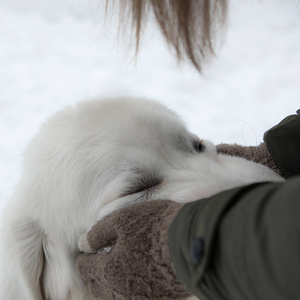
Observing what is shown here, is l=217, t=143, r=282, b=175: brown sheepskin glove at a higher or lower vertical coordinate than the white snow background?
lower

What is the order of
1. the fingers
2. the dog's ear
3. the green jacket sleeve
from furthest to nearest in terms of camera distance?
the dog's ear < the fingers < the green jacket sleeve

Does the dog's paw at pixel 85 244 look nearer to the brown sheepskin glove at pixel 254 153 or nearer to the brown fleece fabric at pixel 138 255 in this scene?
the brown fleece fabric at pixel 138 255

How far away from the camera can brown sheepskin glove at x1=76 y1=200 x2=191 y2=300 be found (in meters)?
0.88

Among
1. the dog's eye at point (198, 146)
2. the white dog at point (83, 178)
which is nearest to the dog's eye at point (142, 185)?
the white dog at point (83, 178)

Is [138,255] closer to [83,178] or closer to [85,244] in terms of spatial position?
[85,244]

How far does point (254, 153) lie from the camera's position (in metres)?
1.54

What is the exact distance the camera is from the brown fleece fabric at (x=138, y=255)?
88 cm

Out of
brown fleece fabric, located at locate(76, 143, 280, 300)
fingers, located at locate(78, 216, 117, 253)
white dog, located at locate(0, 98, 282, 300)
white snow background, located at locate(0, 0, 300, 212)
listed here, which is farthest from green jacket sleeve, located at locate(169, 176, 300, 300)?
white snow background, located at locate(0, 0, 300, 212)

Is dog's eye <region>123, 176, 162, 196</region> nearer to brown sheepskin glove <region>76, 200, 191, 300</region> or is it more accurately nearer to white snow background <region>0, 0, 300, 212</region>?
brown sheepskin glove <region>76, 200, 191, 300</region>

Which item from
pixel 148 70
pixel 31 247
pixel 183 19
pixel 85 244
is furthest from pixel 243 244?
pixel 148 70

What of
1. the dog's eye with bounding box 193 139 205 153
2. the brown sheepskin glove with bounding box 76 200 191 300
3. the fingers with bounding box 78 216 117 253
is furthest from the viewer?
the dog's eye with bounding box 193 139 205 153

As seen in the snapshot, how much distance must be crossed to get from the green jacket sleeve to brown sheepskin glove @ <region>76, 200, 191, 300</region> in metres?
0.12

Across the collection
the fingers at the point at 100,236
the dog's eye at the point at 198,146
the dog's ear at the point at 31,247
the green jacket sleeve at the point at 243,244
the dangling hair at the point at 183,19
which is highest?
the dangling hair at the point at 183,19

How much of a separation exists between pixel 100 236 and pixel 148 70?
203 cm
